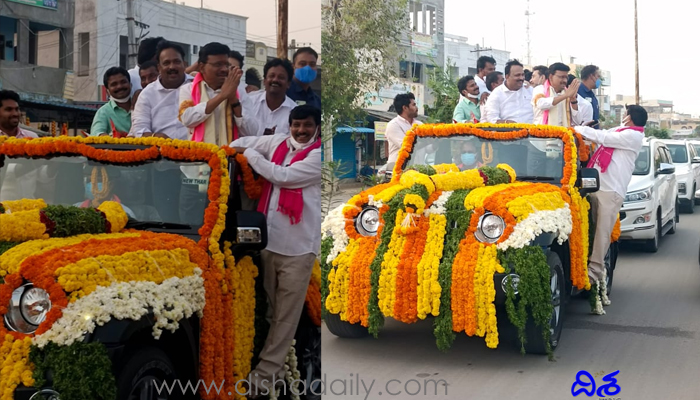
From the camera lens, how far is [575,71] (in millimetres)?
3668

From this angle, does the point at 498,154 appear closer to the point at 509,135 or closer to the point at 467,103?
the point at 509,135

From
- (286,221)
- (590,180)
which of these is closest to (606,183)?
(590,180)

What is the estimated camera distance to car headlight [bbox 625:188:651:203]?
15.7ft

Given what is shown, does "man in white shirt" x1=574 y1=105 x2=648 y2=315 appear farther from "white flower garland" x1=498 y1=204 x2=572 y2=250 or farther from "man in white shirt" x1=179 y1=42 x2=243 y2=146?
"man in white shirt" x1=179 y1=42 x2=243 y2=146

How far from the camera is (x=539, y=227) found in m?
4.38

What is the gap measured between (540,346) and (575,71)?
1.25 metres

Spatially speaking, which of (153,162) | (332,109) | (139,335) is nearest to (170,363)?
(139,335)

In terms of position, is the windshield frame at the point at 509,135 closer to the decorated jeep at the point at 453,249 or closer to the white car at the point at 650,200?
the decorated jeep at the point at 453,249

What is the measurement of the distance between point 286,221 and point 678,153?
2907 millimetres

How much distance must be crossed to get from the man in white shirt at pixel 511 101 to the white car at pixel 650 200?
66 centimetres

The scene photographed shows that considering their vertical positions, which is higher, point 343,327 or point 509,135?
point 509,135

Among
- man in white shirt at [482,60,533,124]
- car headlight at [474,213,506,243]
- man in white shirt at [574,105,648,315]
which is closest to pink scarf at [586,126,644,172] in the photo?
man in white shirt at [574,105,648,315]

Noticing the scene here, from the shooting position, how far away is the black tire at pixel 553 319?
3.77 meters

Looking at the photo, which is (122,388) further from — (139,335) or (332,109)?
(332,109)
